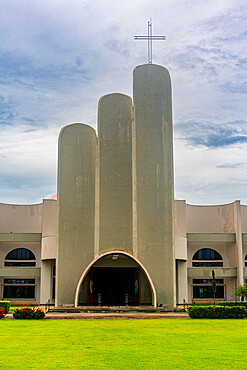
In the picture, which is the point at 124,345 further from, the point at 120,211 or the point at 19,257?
the point at 19,257

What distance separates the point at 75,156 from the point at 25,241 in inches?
438

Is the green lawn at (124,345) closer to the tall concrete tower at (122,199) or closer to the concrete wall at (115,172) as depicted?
the tall concrete tower at (122,199)

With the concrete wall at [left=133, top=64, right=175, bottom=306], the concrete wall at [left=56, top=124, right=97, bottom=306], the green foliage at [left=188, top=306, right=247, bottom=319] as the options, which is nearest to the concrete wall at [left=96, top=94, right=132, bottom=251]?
the concrete wall at [left=133, top=64, right=175, bottom=306]

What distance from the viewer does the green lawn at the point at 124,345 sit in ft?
39.2

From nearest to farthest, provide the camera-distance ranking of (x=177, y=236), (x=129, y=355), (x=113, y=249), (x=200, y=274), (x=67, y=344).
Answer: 1. (x=129, y=355)
2. (x=67, y=344)
3. (x=113, y=249)
4. (x=177, y=236)
5. (x=200, y=274)

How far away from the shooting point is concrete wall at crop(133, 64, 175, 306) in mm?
31641

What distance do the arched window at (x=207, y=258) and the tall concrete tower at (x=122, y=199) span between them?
9.86 m

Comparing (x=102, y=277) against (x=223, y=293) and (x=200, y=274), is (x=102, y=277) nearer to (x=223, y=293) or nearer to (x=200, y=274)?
(x=200, y=274)

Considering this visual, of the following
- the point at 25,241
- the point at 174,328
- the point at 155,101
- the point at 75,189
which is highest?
the point at 155,101

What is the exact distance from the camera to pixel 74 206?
109 ft

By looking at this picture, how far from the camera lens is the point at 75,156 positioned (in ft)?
112

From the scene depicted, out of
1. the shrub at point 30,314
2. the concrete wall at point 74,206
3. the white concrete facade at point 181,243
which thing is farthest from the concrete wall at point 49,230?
the shrub at point 30,314

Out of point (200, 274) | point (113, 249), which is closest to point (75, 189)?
point (113, 249)

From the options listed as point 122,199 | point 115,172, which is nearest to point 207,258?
point 122,199
